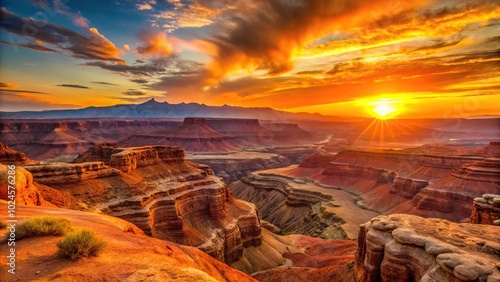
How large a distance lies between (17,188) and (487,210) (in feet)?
118

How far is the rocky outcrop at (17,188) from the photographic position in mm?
17406

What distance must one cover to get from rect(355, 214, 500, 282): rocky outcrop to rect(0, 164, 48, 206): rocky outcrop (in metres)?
20.9

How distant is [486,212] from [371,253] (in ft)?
51.3

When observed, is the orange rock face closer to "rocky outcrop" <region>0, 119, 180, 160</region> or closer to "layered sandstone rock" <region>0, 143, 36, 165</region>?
"layered sandstone rock" <region>0, 143, 36, 165</region>

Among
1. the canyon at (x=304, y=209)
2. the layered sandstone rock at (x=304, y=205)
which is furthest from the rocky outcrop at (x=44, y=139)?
the canyon at (x=304, y=209)

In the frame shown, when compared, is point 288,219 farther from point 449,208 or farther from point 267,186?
point 449,208

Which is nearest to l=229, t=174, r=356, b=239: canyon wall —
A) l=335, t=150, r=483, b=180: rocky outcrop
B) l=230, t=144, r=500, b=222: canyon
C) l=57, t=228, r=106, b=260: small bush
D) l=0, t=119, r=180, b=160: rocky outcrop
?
l=230, t=144, r=500, b=222: canyon

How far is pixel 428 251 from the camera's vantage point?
46.8 feet

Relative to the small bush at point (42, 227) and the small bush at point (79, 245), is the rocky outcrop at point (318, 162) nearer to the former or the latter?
the small bush at point (42, 227)

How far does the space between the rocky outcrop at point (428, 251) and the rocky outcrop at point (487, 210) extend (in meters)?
7.07

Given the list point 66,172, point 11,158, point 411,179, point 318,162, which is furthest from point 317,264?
point 318,162

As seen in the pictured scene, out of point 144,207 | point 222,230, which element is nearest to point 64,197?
point 144,207

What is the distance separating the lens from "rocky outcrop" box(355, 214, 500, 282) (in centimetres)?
1240

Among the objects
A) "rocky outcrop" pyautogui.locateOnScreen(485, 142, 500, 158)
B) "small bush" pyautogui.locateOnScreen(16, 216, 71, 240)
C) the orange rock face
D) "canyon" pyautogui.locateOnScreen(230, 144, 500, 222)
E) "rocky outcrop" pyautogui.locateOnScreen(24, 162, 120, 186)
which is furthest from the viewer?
"rocky outcrop" pyautogui.locateOnScreen(485, 142, 500, 158)
